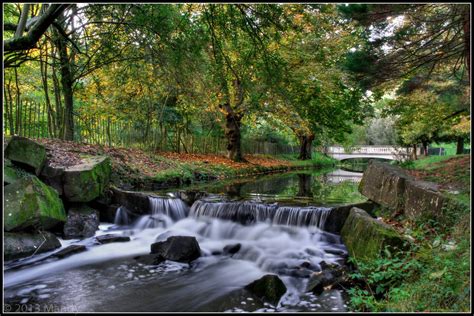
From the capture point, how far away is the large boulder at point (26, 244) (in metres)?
5.45

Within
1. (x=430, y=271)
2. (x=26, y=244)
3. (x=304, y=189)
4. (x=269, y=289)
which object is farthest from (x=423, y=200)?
(x=304, y=189)

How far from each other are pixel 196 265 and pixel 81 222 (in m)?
2.95

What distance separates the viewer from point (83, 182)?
7461 millimetres

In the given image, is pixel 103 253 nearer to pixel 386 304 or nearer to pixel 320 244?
pixel 320 244

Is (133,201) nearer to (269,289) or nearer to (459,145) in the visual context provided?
(269,289)

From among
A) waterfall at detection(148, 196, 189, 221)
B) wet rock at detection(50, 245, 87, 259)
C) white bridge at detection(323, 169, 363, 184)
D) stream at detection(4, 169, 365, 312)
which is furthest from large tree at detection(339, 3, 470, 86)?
white bridge at detection(323, 169, 363, 184)

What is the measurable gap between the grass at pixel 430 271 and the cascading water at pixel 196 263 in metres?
0.58

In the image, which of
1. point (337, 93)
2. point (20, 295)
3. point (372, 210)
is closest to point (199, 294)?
point (20, 295)

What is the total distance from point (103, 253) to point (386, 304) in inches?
193

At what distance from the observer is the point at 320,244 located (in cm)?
663

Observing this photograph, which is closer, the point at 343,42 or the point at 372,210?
the point at 372,210

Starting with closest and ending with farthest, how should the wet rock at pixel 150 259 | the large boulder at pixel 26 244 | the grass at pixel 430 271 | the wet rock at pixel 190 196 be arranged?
the grass at pixel 430 271, the large boulder at pixel 26 244, the wet rock at pixel 150 259, the wet rock at pixel 190 196

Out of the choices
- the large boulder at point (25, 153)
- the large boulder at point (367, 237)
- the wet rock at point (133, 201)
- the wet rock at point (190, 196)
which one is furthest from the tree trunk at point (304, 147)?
the large boulder at point (25, 153)

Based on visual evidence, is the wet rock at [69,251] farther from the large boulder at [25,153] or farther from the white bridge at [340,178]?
the white bridge at [340,178]
